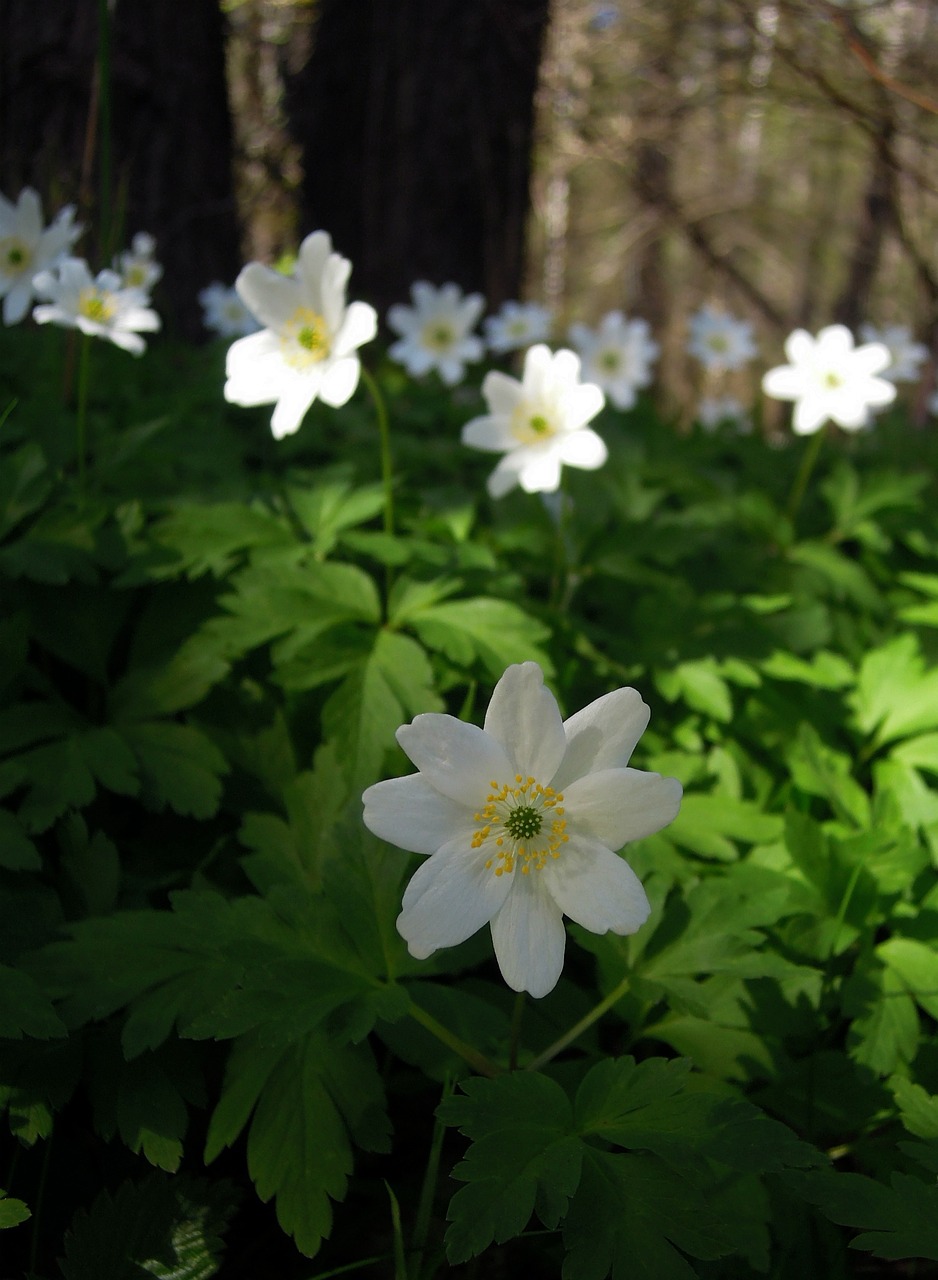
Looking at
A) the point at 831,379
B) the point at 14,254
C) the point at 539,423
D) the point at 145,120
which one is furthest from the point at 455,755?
the point at 145,120

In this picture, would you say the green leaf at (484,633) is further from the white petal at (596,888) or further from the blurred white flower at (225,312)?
the blurred white flower at (225,312)

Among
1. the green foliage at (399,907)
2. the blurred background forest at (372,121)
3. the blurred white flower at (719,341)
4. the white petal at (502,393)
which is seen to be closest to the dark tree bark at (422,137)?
the blurred background forest at (372,121)

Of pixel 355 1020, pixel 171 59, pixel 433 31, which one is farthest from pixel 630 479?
pixel 171 59

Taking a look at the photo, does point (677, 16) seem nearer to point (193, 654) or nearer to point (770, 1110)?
point (193, 654)

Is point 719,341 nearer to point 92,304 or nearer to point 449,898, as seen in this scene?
point 92,304

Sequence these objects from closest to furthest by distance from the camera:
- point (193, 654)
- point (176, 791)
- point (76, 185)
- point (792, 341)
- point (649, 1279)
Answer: point (649, 1279), point (176, 791), point (193, 654), point (792, 341), point (76, 185)

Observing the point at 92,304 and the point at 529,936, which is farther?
the point at 92,304
